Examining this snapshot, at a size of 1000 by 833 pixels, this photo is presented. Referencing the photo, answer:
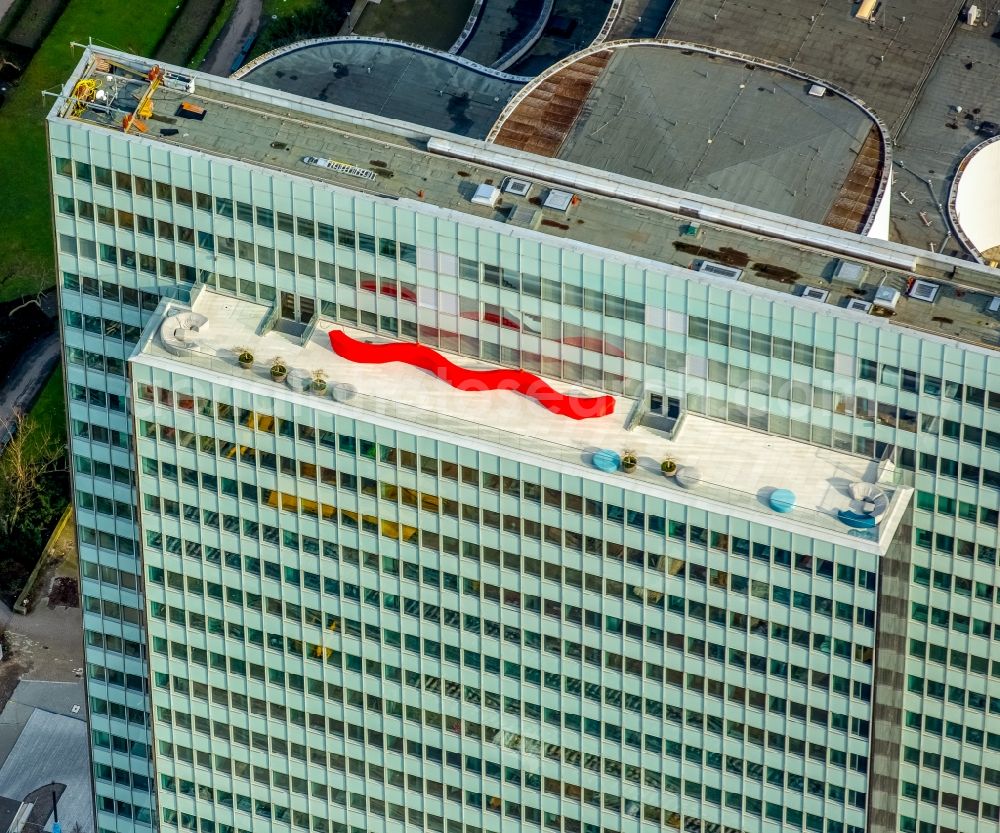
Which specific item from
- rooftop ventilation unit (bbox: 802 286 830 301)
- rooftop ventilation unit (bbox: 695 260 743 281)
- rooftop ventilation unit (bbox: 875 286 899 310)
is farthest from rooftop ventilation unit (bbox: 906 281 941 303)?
rooftop ventilation unit (bbox: 695 260 743 281)

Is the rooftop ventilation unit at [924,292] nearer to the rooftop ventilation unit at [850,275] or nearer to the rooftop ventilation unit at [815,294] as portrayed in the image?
the rooftop ventilation unit at [850,275]

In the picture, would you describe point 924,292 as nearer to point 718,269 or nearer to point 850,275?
point 850,275

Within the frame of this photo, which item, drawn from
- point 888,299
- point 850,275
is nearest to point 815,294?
point 850,275

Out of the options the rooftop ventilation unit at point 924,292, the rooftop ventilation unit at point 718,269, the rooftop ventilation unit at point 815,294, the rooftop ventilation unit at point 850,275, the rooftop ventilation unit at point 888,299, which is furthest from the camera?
the rooftop ventilation unit at point 850,275

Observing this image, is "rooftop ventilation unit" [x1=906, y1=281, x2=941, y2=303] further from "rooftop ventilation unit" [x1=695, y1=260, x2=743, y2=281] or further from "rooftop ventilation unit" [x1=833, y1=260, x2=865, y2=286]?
"rooftop ventilation unit" [x1=695, y1=260, x2=743, y2=281]

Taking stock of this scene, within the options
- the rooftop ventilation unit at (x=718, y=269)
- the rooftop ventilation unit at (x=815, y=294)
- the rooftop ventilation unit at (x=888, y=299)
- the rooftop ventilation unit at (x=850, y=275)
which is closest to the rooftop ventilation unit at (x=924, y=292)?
the rooftop ventilation unit at (x=888, y=299)

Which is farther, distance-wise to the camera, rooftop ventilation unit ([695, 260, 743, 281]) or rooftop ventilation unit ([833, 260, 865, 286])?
rooftop ventilation unit ([833, 260, 865, 286])
